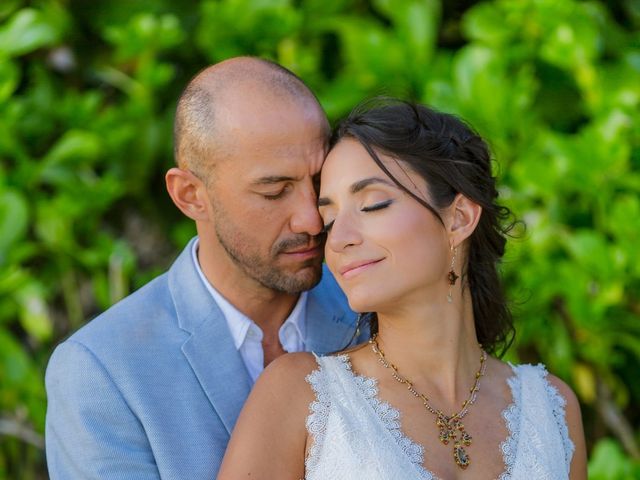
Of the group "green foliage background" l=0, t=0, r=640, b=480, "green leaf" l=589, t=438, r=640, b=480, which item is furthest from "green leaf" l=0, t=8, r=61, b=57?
"green leaf" l=589, t=438, r=640, b=480

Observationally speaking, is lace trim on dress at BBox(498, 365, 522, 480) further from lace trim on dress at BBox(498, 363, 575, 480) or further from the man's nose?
the man's nose

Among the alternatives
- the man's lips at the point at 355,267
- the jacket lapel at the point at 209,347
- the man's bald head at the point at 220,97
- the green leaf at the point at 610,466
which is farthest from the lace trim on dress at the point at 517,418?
the green leaf at the point at 610,466

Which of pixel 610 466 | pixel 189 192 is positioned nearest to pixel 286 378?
pixel 189 192

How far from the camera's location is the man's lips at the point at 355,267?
2496 millimetres

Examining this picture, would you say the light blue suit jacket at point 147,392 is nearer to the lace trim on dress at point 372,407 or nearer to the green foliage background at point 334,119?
the lace trim on dress at point 372,407

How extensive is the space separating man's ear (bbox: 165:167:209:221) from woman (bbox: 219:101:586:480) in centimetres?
47

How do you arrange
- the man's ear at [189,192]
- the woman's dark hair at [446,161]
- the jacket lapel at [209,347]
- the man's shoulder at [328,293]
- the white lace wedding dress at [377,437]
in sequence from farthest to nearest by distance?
the man's shoulder at [328,293], the man's ear at [189,192], the jacket lapel at [209,347], the woman's dark hair at [446,161], the white lace wedding dress at [377,437]

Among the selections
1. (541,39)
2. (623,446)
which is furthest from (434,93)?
(623,446)

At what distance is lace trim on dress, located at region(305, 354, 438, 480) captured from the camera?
249 cm

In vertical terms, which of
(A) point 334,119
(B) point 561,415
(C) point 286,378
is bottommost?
(B) point 561,415

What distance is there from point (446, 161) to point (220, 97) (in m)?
0.69

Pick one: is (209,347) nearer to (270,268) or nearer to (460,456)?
(270,268)

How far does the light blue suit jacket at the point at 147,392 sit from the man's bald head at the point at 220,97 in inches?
14.2

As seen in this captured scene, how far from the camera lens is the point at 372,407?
2.59 m
